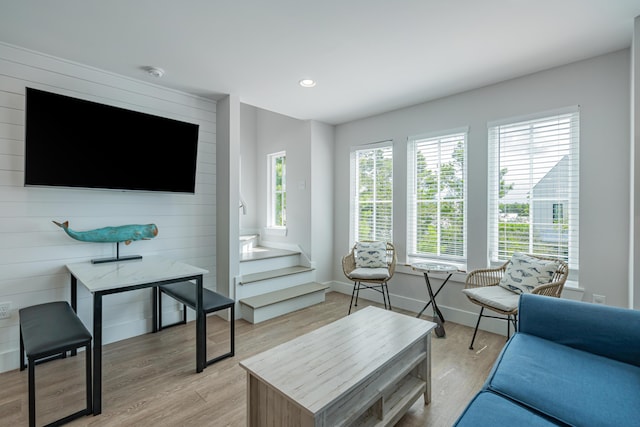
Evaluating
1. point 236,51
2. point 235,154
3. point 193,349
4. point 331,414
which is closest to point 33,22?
point 236,51

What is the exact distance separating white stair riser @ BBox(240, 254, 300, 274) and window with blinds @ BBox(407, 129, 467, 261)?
1.66 metres

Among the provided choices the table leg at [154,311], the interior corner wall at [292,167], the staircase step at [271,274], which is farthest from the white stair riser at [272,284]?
the table leg at [154,311]

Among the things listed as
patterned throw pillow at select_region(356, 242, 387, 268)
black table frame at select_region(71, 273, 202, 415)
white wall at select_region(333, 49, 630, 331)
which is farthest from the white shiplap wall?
white wall at select_region(333, 49, 630, 331)

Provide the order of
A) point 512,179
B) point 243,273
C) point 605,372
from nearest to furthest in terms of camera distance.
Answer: point 605,372, point 512,179, point 243,273

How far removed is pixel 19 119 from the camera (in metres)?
2.35

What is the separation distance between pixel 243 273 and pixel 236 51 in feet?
8.24

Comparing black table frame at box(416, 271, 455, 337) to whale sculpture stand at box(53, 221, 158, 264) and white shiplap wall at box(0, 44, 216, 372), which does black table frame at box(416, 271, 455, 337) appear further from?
whale sculpture stand at box(53, 221, 158, 264)

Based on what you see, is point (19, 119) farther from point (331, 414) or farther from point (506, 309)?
point (506, 309)

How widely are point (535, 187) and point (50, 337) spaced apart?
3.89 m

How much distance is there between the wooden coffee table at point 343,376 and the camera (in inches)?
50.6

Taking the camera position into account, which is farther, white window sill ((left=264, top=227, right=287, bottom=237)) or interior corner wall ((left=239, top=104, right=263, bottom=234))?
interior corner wall ((left=239, top=104, right=263, bottom=234))

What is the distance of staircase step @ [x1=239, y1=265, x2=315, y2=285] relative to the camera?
11.7 feet

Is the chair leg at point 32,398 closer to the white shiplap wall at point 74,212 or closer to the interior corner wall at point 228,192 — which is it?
the white shiplap wall at point 74,212

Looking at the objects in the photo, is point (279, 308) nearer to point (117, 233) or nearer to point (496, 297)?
point (117, 233)
